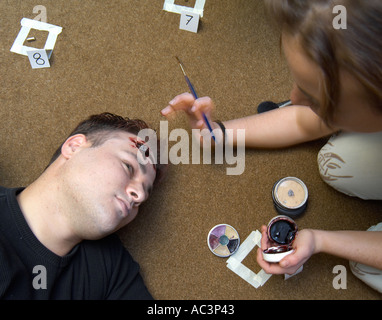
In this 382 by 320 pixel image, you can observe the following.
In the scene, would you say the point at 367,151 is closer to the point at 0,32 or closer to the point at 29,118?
the point at 29,118

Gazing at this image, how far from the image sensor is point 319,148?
1.40 metres

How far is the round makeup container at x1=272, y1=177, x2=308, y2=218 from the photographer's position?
4.21 ft

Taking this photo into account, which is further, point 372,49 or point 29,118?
point 29,118

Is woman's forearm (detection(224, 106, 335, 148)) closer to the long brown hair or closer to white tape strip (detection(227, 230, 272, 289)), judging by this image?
white tape strip (detection(227, 230, 272, 289))

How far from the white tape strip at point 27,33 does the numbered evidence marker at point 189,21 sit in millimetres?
521

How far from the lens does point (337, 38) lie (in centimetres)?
67

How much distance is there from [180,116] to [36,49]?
0.66m

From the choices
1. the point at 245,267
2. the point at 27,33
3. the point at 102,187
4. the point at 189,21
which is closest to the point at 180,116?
the point at 189,21

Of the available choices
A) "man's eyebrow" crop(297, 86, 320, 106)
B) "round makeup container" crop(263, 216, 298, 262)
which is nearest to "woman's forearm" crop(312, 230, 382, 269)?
"round makeup container" crop(263, 216, 298, 262)

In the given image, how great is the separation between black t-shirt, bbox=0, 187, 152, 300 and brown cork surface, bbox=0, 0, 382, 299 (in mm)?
116

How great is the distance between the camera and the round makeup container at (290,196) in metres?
1.28

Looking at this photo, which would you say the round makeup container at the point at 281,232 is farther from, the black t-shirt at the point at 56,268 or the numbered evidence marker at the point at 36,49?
the numbered evidence marker at the point at 36,49
